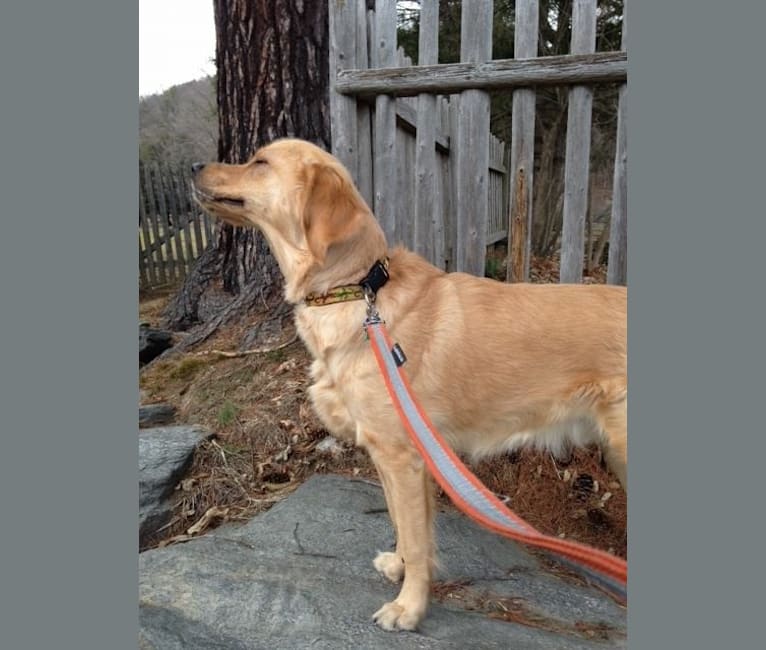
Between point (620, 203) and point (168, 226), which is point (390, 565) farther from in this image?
point (168, 226)

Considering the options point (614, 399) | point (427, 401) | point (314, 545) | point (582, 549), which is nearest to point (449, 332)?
point (427, 401)

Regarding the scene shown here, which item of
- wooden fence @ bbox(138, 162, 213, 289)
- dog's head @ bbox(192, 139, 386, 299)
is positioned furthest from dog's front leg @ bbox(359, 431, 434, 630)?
wooden fence @ bbox(138, 162, 213, 289)

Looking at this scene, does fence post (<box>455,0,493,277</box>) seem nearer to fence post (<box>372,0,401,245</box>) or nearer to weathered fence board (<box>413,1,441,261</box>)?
weathered fence board (<box>413,1,441,261</box>)

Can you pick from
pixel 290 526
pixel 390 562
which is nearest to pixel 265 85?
pixel 290 526

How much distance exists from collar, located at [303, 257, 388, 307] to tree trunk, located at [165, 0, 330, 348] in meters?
2.15

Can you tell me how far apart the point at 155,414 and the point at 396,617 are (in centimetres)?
268

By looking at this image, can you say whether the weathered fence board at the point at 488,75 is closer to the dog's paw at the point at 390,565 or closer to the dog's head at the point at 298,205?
the dog's head at the point at 298,205

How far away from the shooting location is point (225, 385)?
4703mm

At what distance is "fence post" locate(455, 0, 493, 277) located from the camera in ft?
11.9

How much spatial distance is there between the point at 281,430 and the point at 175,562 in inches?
64.4

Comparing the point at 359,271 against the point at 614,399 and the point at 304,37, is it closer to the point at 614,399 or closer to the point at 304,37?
the point at 614,399

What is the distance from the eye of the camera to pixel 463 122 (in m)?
3.84

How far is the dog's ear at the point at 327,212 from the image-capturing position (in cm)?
286

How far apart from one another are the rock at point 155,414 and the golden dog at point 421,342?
78.9 inches
